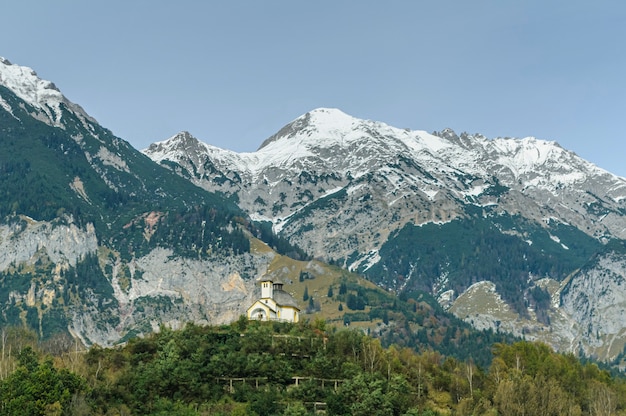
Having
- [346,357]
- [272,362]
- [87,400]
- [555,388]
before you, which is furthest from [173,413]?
[555,388]

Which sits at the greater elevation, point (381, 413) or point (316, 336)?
point (316, 336)

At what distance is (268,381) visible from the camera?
164 m

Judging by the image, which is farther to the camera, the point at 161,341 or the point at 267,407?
the point at 161,341

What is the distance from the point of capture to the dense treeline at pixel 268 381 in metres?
149

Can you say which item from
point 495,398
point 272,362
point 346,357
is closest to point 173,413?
point 272,362

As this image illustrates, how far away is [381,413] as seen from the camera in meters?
154

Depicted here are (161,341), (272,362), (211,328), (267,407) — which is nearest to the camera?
(267,407)

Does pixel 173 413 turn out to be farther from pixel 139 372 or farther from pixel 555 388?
pixel 555 388

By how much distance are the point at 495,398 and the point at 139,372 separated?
66.0m

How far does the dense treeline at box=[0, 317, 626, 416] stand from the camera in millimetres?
149000

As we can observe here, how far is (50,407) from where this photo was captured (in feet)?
462

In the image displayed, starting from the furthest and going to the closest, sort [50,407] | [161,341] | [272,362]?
[161,341]
[272,362]
[50,407]

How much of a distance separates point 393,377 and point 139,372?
46122mm

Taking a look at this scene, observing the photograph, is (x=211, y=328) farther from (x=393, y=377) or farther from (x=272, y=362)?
(x=393, y=377)
